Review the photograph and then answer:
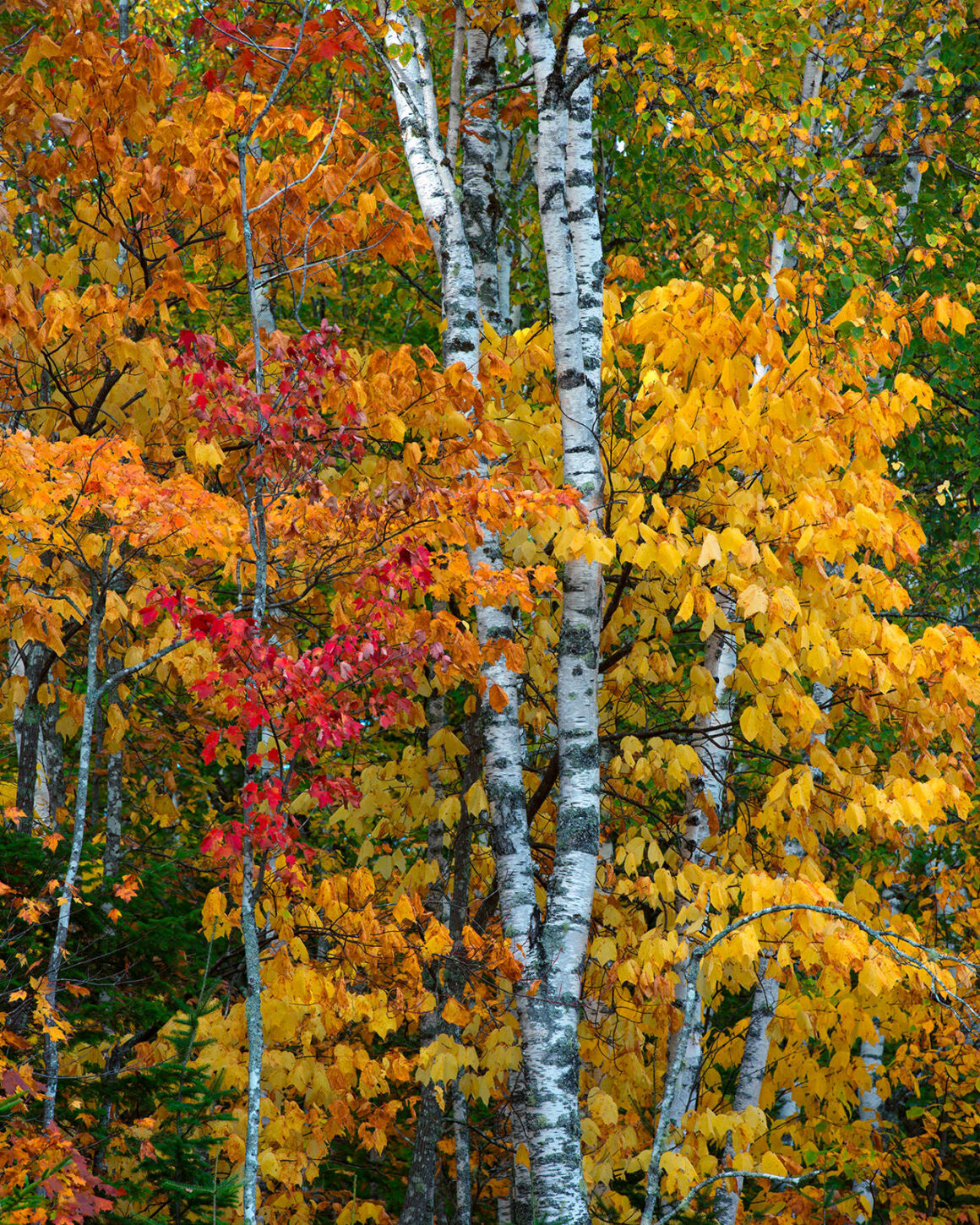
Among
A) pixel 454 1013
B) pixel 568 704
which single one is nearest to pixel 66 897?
pixel 454 1013

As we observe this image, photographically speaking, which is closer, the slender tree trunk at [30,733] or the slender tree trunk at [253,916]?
the slender tree trunk at [253,916]

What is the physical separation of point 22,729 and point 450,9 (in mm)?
5449

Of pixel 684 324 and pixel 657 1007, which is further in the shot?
pixel 657 1007

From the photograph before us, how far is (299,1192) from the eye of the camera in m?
5.44

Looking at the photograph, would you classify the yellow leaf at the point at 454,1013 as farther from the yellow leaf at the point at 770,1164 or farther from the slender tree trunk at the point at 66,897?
the slender tree trunk at the point at 66,897

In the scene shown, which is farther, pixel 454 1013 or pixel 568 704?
pixel 454 1013

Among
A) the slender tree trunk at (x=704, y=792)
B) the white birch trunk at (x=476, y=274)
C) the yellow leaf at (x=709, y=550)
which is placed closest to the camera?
the yellow leaf at (x=709, y=550)

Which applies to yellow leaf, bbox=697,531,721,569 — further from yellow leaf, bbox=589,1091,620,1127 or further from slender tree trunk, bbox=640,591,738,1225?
yellow leaf, bbox=589,1091,620,1127

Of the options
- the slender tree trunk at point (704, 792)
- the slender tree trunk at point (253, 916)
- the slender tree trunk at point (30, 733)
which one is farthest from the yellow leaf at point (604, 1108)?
the slender tree trunk at point (30, 733)

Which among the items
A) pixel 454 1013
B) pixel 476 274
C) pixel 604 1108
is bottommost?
pixel 604 1108

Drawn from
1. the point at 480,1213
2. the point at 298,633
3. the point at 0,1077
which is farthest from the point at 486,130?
the point at 480,1213

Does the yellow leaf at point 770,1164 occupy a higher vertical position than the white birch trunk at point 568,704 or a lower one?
lower

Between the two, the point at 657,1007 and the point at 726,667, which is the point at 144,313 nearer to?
the point at 726,667

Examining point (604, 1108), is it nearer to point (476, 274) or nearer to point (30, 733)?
point (30, 733)
